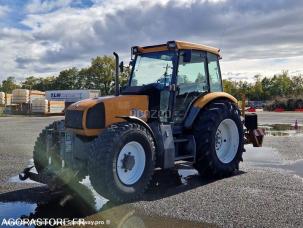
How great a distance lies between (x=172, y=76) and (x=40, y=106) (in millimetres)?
40933

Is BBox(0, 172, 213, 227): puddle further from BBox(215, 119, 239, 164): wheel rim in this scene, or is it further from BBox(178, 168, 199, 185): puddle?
BBox(215, 119, 239, 164): wheel rim

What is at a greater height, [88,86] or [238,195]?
[88,86]

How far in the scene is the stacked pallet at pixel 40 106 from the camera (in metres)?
46.3

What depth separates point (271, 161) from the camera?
10.6 m

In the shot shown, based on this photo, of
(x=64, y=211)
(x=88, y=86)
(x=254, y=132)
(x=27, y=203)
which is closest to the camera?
(x=64, y=211)

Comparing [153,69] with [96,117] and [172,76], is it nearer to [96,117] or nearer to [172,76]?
[172,76]

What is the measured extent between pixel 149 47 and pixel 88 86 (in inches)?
3023

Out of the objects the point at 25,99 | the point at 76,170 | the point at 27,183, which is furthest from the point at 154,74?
the point at 25,99

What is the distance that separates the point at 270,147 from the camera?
1357 cm

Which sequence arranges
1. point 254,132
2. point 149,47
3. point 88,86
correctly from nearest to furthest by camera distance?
point 149,47 < point 254,132 < point 88,86

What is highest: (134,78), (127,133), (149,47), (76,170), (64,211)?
(149,47)

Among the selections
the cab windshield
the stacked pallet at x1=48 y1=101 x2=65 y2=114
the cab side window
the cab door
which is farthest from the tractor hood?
the stacked pallet at x1=48 y1=101 x2=65 y2=114

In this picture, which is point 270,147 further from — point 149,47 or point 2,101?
point 2,101

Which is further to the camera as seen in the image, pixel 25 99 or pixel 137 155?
pixel 25 99
